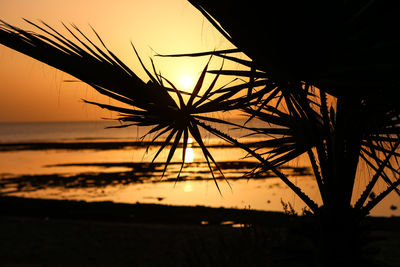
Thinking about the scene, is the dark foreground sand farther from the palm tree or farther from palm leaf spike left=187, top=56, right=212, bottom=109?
palm leaf spike left=187, top=56, right=212, bottom=109

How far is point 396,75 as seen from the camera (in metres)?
1.93

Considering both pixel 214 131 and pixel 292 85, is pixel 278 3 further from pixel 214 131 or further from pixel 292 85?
pixel 214 131

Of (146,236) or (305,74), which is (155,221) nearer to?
(146,236)

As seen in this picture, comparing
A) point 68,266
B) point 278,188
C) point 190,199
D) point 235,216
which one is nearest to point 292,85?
point 68,266

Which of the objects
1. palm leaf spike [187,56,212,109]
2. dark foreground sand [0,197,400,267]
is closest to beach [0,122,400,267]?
dark foreground sand [0,197,400,267]

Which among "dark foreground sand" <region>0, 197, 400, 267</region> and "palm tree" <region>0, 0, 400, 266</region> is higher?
"palm tree" <region>0, 0, 400, 266</region>

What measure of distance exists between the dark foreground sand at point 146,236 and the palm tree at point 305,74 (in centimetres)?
59

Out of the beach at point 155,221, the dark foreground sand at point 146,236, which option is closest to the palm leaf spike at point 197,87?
the beach at point 155,221

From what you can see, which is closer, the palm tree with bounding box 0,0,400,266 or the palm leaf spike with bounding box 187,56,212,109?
the palm tree with bounding box 0,0,400,266

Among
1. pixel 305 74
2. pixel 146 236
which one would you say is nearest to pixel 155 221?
pixel 146 236

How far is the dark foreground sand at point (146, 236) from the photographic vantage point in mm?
5316

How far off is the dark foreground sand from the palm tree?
0.59 meters

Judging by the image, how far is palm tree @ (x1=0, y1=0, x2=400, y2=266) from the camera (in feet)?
6.40

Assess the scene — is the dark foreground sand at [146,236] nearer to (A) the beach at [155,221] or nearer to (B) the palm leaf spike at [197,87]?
(A) the beach at [155,221]
